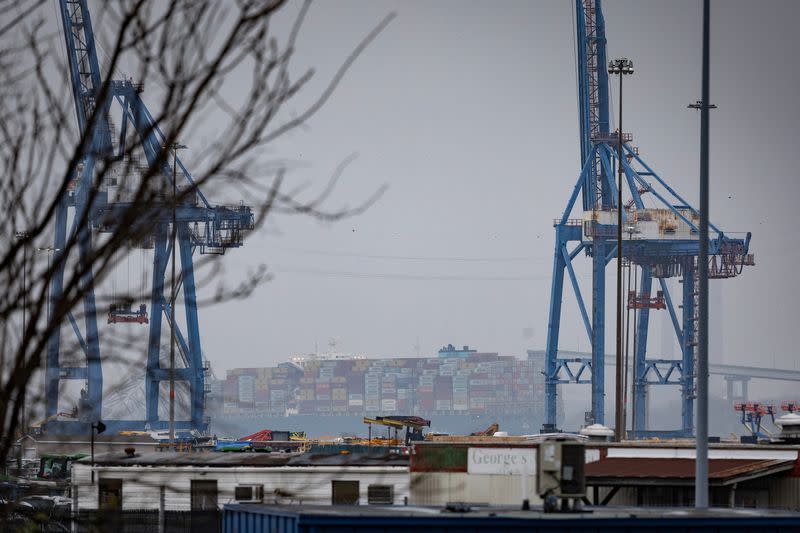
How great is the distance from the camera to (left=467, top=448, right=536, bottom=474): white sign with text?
29797 millimetres

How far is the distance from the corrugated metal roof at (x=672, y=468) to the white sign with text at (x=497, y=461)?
1.31 m

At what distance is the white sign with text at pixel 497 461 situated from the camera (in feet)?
97.8

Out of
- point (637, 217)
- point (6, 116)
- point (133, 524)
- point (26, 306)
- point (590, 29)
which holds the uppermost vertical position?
point (590, 29)

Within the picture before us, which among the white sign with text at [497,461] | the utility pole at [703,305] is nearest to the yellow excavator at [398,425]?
the white sign with text at [497,461]

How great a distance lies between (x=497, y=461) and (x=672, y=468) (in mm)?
3868

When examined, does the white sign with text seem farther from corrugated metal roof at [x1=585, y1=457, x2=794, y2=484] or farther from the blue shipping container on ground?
the blue shipping container on ground

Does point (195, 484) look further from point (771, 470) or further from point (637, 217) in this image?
point (637, 217)

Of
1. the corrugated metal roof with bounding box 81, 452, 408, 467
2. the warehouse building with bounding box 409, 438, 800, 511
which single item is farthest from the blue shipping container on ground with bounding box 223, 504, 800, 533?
the corrugated metal roof with bounding box 81, 452, 408, 467

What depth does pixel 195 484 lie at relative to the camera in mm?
30359

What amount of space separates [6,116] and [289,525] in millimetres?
11619

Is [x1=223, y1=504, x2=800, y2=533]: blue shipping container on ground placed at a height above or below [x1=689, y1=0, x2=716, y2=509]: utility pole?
below

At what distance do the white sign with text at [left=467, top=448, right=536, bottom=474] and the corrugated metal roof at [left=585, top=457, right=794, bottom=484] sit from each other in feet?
4.31

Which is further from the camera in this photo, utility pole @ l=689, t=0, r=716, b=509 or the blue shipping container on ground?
utility pole @ l=689, t=0, r=716, b=509

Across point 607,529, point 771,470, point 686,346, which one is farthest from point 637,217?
point 607,529
